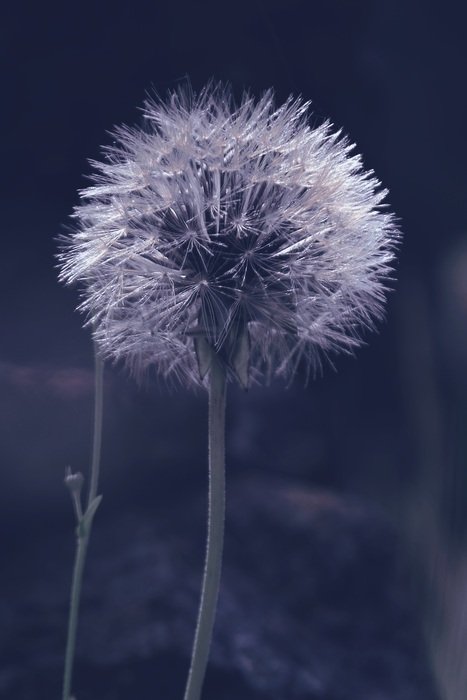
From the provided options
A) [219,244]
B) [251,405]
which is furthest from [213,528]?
[251,405]

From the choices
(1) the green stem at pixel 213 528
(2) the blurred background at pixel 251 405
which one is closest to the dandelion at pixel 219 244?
(1) the green stem at pixel 213 528

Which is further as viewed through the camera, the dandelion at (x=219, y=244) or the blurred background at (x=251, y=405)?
the blurred background at (x=251, y=405)

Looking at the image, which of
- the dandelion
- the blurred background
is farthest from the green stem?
the blurred background

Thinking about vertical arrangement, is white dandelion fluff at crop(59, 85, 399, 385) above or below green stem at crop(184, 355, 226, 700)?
above

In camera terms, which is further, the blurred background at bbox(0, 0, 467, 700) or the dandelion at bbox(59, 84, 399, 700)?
the blurred background at bbox(0, 0, 467, 700)

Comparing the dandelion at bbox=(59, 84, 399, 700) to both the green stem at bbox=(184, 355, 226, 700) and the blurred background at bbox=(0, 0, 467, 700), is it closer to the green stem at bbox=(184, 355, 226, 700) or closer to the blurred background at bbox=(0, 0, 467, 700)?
the green stem at bbox=(184, 355, 226, 700)

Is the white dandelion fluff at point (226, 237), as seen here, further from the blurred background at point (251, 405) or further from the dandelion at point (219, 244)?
the blurred background at point (251, 405)

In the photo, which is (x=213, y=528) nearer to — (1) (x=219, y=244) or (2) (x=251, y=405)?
(1) (x=219, y=244)
